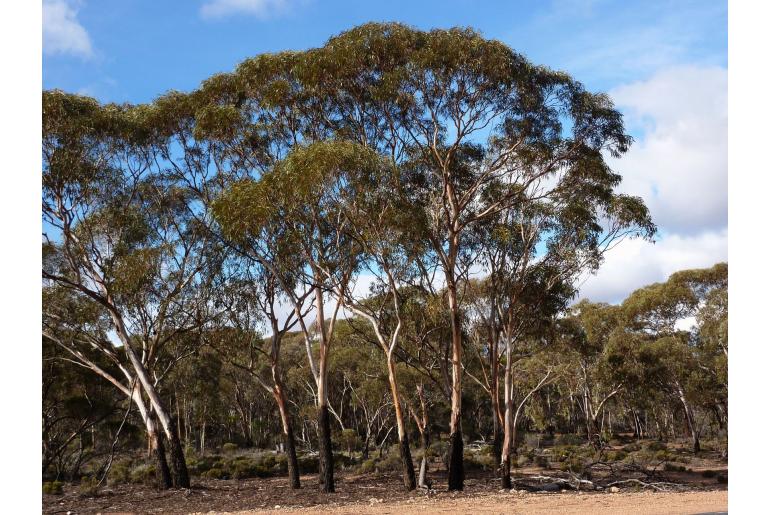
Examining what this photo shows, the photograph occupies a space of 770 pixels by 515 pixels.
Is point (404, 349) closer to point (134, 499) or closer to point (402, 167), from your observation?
point (402, 167)

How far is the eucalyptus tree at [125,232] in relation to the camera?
51.3 ft

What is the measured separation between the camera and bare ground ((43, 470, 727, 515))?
11607 millimetres

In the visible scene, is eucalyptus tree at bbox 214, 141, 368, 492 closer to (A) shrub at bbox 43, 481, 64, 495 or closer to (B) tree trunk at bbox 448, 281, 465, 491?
(B) tree trunk at bbox 448, 281, 465, 491

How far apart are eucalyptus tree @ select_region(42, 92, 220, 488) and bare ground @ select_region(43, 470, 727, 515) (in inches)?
65.8

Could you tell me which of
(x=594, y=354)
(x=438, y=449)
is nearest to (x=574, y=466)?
(x=438, y=449)

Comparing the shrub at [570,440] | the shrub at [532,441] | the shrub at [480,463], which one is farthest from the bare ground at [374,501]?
the shrub at [570,440]

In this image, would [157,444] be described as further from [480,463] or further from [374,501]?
[480,463]

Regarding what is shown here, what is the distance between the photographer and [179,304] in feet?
61.2

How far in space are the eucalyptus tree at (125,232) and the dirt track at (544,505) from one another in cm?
631

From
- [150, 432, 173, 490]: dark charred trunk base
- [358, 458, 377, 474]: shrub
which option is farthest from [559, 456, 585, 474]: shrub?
[150, 432, 173, 490]: dark charred trunk base

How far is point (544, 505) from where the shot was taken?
39.8ft

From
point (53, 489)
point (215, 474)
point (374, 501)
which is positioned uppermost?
point (374, 501)

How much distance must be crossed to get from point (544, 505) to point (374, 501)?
329 cm
